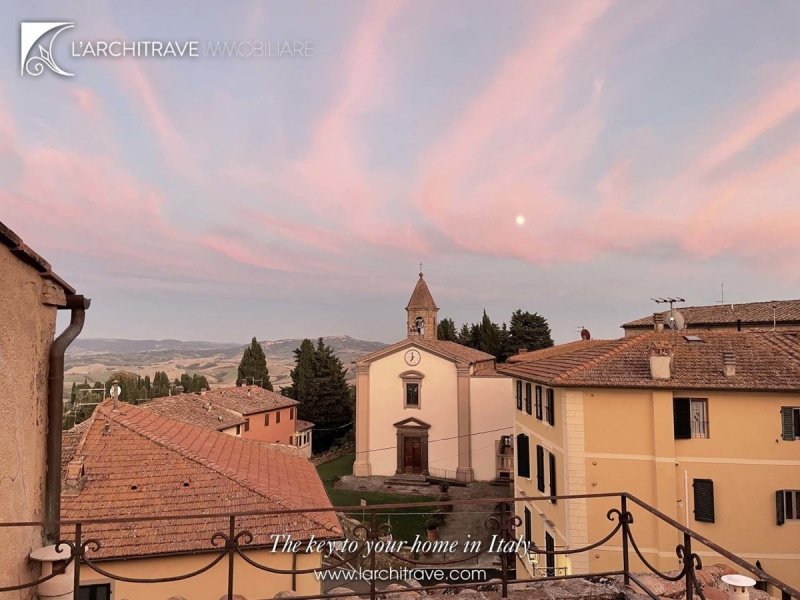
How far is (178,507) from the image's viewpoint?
31.0 ft

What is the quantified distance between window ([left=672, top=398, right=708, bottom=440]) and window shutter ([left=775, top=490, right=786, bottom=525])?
233 centimetres

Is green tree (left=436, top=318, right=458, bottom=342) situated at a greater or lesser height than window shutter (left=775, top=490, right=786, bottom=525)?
greater

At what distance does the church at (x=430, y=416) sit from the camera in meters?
30.8

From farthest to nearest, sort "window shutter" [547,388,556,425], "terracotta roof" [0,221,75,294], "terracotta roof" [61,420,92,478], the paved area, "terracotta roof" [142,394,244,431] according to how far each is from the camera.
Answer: "terracotta roof" [142,394,244,431]
the paved area
"window shutter" [547,388,556,425]
"terracotta roof" [61,420,92,478]
"terracotta roof" [0,221,75,294]

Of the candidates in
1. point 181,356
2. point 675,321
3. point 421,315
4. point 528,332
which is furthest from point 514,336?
point 181,356

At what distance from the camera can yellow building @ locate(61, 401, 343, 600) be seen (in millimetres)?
8312

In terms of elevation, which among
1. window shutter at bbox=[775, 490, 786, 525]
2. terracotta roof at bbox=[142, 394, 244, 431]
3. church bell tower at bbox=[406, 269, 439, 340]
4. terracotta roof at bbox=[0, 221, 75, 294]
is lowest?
window shutter at bbox=[775, 490, 786, 525]

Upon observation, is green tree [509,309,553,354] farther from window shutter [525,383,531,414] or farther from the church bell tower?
window shutter [525,383,531,414]

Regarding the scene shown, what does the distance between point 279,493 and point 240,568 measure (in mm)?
2020

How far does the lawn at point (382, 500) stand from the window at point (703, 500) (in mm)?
9330


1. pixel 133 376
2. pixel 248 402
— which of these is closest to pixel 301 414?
pixel 248 402

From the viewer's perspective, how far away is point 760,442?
13.5m

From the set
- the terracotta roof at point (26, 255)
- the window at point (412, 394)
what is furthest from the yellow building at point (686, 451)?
the window at point (412, 394)

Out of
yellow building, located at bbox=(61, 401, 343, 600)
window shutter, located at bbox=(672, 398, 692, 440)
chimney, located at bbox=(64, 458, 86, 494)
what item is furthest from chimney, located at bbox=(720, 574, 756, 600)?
window shutter, located at bbox=(672, 398, 692, 440)
